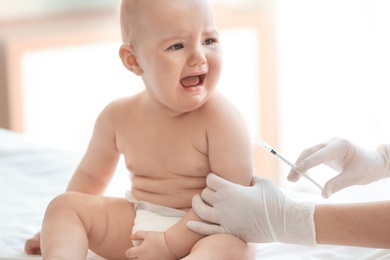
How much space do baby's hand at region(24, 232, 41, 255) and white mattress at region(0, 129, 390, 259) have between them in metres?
0.02

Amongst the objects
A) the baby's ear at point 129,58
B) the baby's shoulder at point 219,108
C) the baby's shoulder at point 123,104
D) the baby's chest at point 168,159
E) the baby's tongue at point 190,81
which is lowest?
→ the baby's chest at point 168,159

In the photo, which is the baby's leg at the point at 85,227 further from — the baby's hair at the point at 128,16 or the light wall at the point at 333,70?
the light wall at the point at 333,70

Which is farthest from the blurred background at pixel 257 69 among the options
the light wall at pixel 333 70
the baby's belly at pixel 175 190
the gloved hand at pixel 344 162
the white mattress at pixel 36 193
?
the baby's belly at pixel 175 190

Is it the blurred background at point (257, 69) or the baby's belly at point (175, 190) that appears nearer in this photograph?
the baby's belly at point (175, 190)

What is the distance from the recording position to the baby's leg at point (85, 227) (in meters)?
1.28

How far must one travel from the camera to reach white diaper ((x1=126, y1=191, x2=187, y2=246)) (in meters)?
1.38

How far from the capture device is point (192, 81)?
134 centimetres

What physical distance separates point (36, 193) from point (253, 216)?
94 cm

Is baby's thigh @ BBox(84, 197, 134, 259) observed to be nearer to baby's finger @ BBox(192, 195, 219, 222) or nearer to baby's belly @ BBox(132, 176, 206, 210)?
baby's belly @ BBox(132, 176, 206, 210)

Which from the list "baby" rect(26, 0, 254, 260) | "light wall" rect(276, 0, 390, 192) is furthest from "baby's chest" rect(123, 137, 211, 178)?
"light wall" rect(276, 0, 390, 192)

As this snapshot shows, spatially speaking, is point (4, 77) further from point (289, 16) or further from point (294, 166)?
point (294, 166)

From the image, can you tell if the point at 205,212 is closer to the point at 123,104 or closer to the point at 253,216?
the point at 253,216

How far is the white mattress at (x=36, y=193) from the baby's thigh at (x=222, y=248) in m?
0.22

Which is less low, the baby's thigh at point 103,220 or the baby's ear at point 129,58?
the baby's ear at point 129,58
